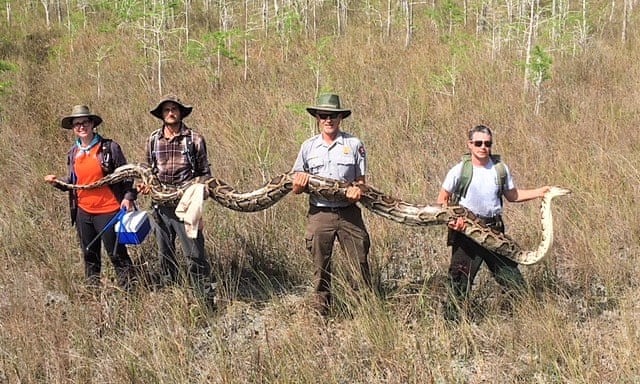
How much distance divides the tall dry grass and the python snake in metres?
0.51

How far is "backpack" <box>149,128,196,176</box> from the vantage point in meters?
4.12

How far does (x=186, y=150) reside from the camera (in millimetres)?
4129

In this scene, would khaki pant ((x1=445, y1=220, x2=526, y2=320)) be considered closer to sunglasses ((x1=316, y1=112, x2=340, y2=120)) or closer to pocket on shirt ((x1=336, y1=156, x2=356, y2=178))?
pocket on shirt ((x1=336, y1=156, x2=356, y2=178))

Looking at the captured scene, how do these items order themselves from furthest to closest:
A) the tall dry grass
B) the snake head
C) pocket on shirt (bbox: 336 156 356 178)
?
pocket on shirt (bbox: 336 156 356 178), the snake head, the tall dry grass

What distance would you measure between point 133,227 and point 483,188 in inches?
107

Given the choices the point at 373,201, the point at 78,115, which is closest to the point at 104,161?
the point at 78,115

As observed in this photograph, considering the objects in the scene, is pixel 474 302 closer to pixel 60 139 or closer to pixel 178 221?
pixel 178 221

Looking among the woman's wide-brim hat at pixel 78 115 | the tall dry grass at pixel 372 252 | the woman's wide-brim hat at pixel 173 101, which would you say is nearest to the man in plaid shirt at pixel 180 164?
the woman's wide-brim hat at pixel 173 101

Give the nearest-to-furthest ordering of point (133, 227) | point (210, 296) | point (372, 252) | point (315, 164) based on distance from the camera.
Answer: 1. point (315, 164)
2. point (133, 227)
3. point (210, 296)
4. point (372, 252)

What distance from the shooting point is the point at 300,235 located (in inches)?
209

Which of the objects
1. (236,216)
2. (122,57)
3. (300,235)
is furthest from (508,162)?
(122,57)

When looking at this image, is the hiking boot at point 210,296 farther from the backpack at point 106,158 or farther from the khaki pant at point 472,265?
the khaki pant at point 472,265

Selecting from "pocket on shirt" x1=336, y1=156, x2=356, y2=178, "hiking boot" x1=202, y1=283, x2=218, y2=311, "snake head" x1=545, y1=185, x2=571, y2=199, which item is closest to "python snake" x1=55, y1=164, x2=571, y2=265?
"snake head" x1=545, y1=185, x2=571, y2=199

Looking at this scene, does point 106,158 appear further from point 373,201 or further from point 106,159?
point 373,201
